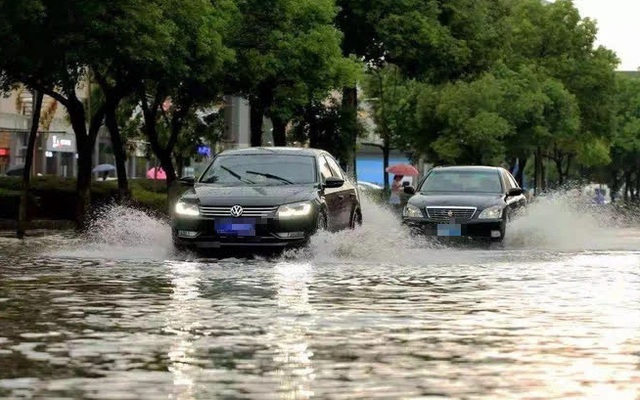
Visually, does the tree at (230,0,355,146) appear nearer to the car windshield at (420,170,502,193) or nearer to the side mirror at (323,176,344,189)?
the car windshield at (420,170,502,193)

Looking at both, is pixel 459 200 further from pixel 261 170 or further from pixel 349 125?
pixel 349 125

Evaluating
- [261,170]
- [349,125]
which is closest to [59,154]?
[349,125]

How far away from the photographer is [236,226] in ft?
73.3

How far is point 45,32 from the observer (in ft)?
109

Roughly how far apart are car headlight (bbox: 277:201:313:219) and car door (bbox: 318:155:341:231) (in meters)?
0.85

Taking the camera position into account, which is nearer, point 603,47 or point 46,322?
point 46,322

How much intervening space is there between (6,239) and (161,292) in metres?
16.7

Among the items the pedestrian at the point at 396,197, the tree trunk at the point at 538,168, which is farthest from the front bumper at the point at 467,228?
the tree trunk at the point at 538,168

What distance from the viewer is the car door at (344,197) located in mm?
24469

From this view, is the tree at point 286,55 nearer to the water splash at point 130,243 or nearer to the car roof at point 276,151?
the water splash at point 130,243

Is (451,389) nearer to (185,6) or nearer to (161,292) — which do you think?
(161,292)

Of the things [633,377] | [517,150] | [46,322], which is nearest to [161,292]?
[46,322]

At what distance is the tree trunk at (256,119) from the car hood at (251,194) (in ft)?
76.4

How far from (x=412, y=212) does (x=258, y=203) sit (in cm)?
671
